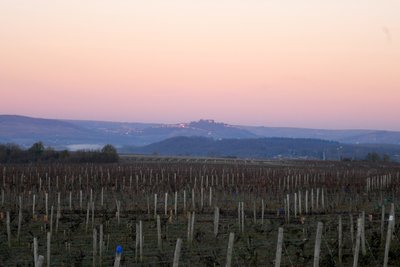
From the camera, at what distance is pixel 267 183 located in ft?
117

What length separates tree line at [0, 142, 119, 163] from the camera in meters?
67.6

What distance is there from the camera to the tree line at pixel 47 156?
67.6 meters

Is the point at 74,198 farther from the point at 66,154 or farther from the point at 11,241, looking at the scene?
the point at 66,154

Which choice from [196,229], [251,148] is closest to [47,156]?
[196,229]

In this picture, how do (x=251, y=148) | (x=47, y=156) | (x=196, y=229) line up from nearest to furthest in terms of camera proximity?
(x=196, y=229) < (x=47, y=156) < (x=251, y=148)

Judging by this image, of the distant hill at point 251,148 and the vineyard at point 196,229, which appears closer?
the vineyard at point 196,229

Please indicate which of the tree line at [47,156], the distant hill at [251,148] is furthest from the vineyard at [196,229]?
the distant hill at [251,148]

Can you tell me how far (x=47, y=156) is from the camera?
6931 centimetres

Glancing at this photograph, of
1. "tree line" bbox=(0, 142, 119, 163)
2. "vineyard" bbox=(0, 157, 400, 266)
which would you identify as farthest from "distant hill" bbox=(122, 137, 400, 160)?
"vineyard" bbox=(0, 157, 400, 266)

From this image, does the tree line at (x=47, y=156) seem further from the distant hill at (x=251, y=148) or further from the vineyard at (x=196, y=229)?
the distant hill at (x=251, y=148)

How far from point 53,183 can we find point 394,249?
81.7 ft

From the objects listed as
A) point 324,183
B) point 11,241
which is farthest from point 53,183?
point 11,241

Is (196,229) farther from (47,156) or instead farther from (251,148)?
(251,148)

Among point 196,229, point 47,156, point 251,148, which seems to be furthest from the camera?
point 251,148
